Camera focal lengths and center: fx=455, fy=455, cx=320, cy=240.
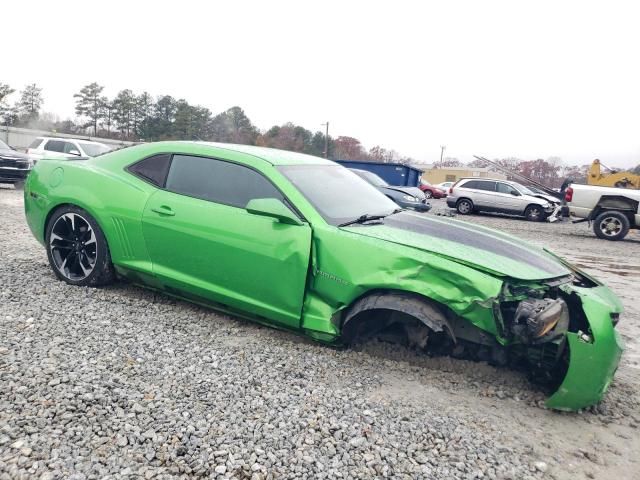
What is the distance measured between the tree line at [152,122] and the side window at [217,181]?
172ft

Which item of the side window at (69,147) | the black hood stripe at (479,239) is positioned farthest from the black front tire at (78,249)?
the side window at (69,147)

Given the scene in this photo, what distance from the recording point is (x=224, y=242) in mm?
3303

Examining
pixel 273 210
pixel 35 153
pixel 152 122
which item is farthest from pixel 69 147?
pixel 152 122

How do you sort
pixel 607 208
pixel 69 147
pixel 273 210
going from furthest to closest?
pixel 69 147 → pixel 607 208 → pixel 273 210

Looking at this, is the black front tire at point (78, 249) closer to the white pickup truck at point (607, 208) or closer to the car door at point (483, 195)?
the white pickup truck at point (607, 208)

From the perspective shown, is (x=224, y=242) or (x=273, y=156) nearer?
(x=224, y=242)

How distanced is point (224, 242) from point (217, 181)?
553 millimetres

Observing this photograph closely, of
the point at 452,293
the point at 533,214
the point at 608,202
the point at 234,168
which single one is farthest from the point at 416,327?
the point at 533,214

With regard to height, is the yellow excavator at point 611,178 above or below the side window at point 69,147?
above

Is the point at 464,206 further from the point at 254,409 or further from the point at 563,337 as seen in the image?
the point at 254,409

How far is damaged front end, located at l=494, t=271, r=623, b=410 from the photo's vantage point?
256 cm

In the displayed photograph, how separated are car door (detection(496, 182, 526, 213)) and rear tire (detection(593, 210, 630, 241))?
4.55m

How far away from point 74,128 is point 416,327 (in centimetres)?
6753

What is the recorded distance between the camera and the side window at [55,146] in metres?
14.3
